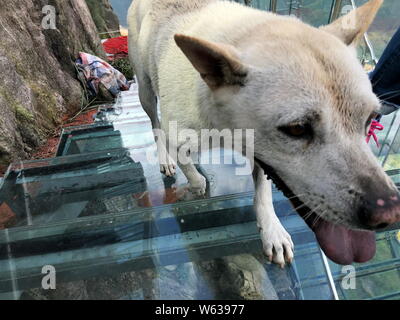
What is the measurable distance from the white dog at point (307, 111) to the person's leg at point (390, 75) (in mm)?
1297

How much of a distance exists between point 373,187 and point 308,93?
51 centimetres

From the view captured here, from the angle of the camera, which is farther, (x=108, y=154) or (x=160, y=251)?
(x=108, y=154)

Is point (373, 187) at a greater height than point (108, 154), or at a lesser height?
greater

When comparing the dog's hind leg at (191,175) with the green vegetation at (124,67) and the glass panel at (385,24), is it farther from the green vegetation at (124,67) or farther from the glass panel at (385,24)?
the green vegetation at (124,67)

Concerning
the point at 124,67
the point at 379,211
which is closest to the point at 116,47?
the point at 124,67

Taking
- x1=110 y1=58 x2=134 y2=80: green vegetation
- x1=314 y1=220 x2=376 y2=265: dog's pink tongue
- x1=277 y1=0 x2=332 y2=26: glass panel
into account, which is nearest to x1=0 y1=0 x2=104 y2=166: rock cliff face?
x1=110 y1=58 x2=134 y2=80: green vegetation

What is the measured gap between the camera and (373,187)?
4.75 feet

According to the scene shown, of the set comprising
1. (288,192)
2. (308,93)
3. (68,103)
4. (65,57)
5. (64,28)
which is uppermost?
(308,93)

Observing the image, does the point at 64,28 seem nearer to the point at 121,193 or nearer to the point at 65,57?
the point at 65,57

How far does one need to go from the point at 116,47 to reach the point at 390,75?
11.7 metres

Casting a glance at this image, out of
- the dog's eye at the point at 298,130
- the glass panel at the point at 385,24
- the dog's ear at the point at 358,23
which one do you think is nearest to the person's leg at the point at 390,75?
the dog's ear at the point at 358,23

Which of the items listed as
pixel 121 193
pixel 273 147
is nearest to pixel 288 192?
pixel 273 147

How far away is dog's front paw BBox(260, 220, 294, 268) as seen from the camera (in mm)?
2168

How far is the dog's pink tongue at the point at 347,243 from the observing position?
1.72m
